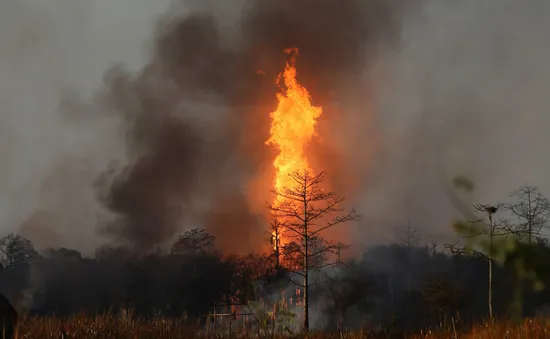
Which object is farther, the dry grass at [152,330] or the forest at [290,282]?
the forest at [290,282]

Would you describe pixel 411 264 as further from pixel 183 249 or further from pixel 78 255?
pixel 78 255

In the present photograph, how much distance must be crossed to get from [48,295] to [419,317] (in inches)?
1215

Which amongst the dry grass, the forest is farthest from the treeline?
the dry grass

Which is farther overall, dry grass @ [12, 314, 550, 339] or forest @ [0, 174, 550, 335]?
forest @ [0, 174, 550, 335]

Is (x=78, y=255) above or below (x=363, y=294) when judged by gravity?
above

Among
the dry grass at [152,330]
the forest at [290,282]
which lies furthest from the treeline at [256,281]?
the dry grass at [152,330]

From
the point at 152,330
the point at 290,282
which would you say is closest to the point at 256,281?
the point at 290,282

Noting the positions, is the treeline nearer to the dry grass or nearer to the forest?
the forest

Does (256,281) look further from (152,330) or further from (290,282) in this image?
(152,330)

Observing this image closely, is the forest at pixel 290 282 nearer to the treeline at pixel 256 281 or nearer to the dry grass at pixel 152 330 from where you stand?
the treeline at pixel 256 281

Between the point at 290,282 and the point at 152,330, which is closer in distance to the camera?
the point at 152,330

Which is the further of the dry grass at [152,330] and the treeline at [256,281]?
the treeline at [256,281]

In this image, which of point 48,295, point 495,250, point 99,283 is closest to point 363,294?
point 99,283

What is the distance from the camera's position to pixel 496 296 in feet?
121
